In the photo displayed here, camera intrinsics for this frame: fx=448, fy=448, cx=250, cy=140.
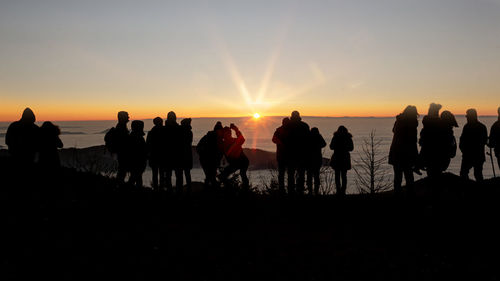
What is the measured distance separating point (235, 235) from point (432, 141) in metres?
4.90

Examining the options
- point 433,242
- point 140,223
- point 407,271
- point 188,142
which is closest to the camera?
point 407,271

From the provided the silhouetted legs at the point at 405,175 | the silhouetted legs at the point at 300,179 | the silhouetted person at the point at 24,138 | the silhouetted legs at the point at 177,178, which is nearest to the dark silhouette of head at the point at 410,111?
the silhouetted legs at the point at 405,175

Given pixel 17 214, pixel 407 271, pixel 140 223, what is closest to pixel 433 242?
pixel 407 271

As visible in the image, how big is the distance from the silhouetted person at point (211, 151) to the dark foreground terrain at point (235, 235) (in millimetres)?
652

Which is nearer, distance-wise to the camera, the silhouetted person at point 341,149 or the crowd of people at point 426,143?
the crowd of people at point 426,143

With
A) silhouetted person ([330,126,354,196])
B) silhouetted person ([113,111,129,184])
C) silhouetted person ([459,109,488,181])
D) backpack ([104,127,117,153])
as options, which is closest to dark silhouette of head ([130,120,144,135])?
silhouetted person ([113,111,129,184])

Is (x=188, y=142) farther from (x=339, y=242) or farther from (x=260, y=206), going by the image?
(x=339, y=242)

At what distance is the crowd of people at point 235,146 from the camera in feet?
31.6

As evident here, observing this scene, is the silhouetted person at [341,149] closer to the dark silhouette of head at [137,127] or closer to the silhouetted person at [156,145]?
the silhouetted person at [156,145]

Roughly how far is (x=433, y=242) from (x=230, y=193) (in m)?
4.62

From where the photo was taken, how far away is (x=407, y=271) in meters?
5.95

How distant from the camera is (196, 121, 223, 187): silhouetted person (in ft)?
36.5

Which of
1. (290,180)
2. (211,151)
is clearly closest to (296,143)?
(290,180)

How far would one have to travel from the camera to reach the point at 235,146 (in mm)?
11172
